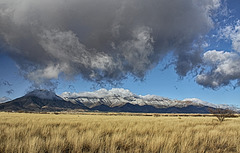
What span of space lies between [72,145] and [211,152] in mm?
4677

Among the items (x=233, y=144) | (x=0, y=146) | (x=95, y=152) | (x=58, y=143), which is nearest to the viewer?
(x=0, y=146)

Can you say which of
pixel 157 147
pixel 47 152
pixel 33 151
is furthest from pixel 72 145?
pixel 157 147

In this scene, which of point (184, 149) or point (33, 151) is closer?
point (33, 151)

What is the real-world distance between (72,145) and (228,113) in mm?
28764

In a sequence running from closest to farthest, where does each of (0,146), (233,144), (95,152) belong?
(0,146)
(95,152)
(233,144)

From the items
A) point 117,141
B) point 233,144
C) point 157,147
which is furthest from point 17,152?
point 233,144

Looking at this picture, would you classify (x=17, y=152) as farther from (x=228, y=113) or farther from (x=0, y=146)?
(x=228, y=113)

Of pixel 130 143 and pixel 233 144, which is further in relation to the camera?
pixel 233 144

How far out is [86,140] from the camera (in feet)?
19.7

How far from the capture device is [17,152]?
168 inches

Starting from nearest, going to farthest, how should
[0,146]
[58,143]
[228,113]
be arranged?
[0,146] → [58,143] → [228,113]

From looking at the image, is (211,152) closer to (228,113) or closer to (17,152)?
(17,152)

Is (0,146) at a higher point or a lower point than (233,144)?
higher

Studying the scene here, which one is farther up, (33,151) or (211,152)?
(33,151)
